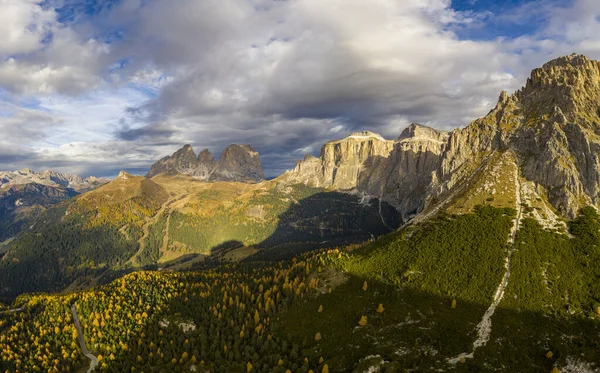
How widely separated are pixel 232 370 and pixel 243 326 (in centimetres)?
2946

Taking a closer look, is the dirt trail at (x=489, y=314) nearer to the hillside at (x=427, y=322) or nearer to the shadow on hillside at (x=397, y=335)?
the hillside at (x=427, y=322)

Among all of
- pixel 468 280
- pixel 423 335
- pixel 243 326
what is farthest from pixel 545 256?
pixel 243 326

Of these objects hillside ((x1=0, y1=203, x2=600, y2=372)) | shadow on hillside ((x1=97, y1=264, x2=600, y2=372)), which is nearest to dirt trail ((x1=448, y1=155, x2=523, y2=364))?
hillside ((x1=0, y1=203, x2=600, y2=372))

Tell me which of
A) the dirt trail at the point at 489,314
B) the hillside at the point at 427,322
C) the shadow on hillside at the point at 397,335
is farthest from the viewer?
the hillside at the point at 427,322

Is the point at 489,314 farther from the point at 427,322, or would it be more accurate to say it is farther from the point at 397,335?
the point at 397,335

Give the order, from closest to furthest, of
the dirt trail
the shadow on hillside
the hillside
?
1. the shadow on hillside
2. the dirt trail
3. the hillside

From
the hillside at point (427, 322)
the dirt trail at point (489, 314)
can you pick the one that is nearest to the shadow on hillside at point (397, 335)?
the hillside at point (427, 322)

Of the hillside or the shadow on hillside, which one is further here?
the hillside

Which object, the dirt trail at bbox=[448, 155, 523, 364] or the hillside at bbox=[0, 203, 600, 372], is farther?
the hillside at bbox=[0, 203, 600, 372]

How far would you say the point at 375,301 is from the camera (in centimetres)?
17350

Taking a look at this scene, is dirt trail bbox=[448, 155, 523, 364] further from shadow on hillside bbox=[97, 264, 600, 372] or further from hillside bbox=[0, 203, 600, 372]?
shadow on hillside bbox=[97, 264, 600, 372]

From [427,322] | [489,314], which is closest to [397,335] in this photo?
[427,322]

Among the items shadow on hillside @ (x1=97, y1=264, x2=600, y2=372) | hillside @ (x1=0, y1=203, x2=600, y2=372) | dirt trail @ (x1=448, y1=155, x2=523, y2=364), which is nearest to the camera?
shadow on hillside @ (x1=97, y1=264, x2=600, y2=372)

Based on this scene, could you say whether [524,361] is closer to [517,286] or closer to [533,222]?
[517,286]
